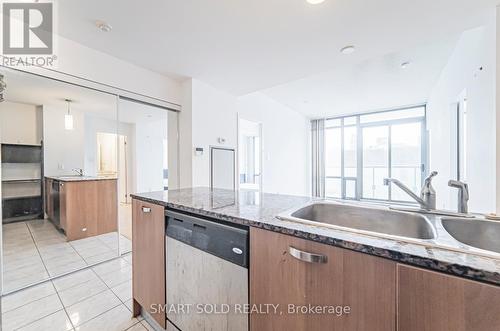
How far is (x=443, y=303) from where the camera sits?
1.84ft

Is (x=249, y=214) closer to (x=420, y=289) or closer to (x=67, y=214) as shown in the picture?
(x=420, y=289)

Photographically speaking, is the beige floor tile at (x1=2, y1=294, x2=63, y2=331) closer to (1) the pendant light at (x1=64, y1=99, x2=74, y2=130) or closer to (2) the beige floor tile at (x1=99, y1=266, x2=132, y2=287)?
(2) the beige floor tile at (x1=99, y1=266, x2=132, y2=287)

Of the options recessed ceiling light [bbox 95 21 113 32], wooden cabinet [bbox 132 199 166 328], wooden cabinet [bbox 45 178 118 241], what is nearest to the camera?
wooden cabinet [bbox 132 199 166 328]

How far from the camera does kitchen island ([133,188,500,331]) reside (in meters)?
0.54

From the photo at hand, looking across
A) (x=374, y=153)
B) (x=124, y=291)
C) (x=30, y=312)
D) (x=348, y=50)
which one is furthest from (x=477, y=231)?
(x=374, y=153)

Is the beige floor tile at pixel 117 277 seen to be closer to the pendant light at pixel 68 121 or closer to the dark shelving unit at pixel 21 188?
the dark shelving unit at pixel 21 188

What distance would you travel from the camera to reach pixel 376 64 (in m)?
3.37

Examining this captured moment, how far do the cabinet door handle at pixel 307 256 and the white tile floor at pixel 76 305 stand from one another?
4.78 feet

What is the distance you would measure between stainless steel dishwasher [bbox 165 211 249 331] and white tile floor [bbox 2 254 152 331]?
23.1 inches

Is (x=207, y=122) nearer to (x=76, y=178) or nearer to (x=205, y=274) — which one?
(x=76, y=178)

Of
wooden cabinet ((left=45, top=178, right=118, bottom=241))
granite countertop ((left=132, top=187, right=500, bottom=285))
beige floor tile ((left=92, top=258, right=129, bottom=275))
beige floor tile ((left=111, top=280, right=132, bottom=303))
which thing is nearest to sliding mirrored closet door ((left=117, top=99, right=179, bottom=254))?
wooden cabinet ((left=45, top=178, right=118, bottom=241))

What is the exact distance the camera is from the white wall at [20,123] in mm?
2047

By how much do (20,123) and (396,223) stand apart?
11.4 ft

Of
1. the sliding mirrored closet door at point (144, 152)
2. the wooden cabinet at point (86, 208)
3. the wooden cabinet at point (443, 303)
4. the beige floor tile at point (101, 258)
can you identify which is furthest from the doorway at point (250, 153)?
the wooden cabinet at point (443, 303)
